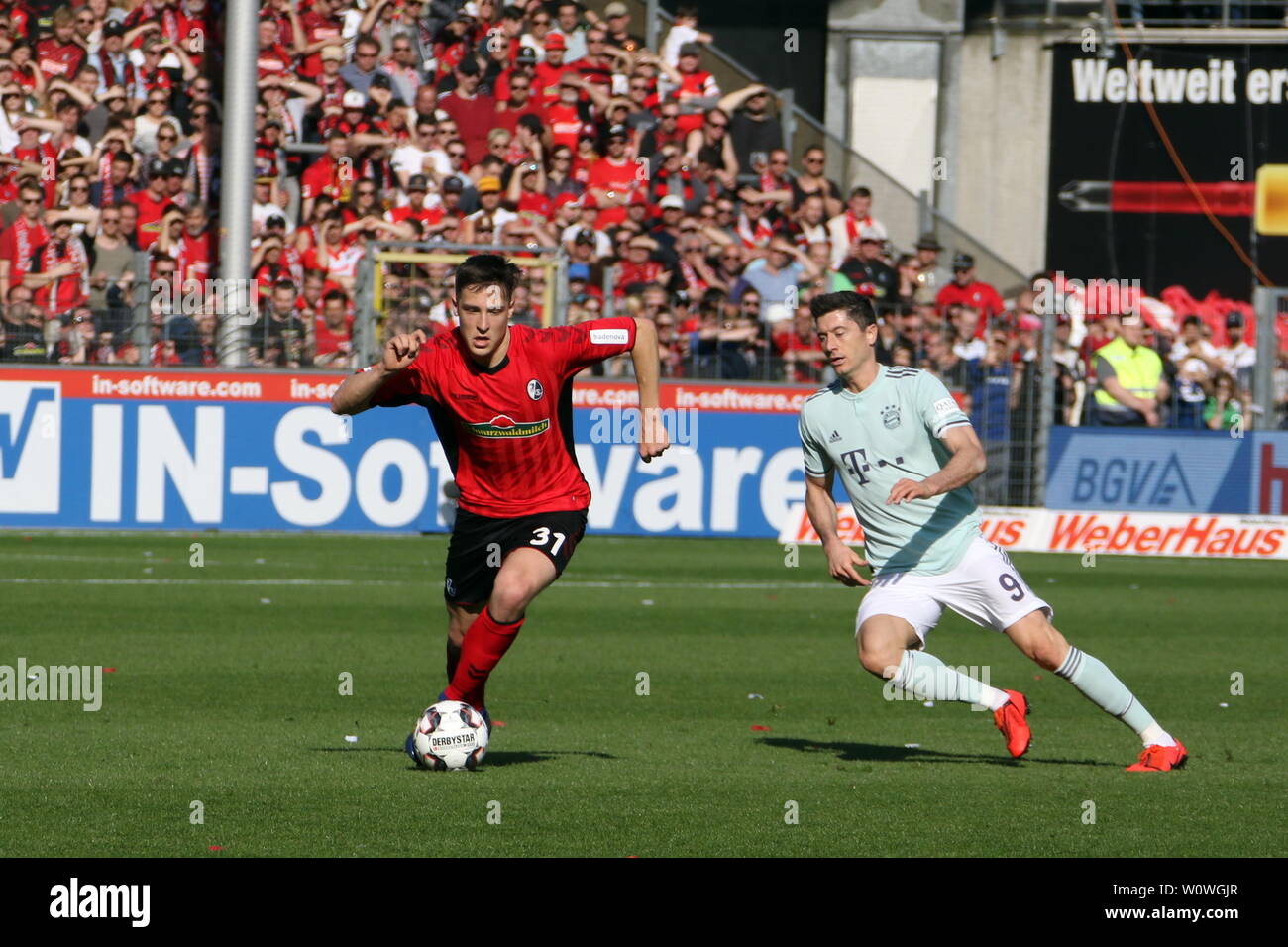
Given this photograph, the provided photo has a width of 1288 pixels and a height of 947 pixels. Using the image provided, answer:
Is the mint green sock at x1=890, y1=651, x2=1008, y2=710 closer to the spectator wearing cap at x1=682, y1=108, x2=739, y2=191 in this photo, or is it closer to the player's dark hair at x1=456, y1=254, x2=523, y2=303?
the player's dark hair at x1=456, y1=254, x2=523, y2=303

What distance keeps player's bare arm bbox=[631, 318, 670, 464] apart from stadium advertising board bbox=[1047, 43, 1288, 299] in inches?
921

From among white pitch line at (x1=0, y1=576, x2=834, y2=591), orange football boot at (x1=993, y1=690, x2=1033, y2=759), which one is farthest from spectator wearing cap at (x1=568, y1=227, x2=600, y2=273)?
orange football boot at (x1=993, y1=690, x2=1033, y2=759)

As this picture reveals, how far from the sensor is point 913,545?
8.72 m

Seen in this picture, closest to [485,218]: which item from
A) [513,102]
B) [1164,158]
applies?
[513,102]

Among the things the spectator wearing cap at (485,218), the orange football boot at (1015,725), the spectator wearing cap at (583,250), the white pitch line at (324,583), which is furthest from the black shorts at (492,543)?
the spectator wearing cap at (485,218)

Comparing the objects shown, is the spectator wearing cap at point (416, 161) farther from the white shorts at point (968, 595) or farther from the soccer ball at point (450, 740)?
the soccer ball at point (450, 740)

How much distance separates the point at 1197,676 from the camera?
39.2ft

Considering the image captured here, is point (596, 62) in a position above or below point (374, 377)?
above

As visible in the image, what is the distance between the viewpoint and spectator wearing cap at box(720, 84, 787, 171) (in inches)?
971

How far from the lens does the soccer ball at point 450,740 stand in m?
8.05

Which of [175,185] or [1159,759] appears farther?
[175,185]

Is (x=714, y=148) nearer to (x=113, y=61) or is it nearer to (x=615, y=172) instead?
(x=615, y=172)

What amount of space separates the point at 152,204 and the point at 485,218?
363 centimetres
